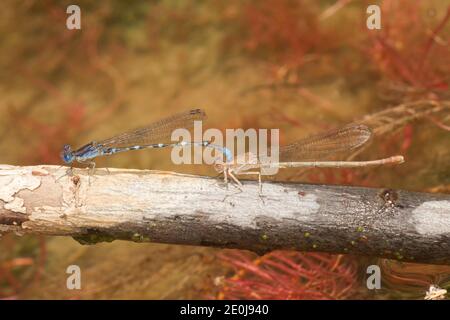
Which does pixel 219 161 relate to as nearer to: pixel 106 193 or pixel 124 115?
pixel 106 193

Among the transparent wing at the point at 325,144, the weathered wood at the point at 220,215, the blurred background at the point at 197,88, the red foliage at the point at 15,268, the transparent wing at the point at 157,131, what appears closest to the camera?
the weathered wood at the point at 220,215

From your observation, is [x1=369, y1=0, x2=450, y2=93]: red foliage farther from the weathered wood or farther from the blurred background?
the weathered wood

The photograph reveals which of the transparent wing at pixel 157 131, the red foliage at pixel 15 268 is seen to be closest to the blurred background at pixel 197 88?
the red foliage at pixel 15 268

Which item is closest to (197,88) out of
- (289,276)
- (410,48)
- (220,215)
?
(410,48)

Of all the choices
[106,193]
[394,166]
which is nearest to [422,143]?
[394,166]

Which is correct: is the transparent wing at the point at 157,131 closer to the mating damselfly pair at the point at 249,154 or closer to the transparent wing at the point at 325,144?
the mating damselfly pair at the point at 249,154
